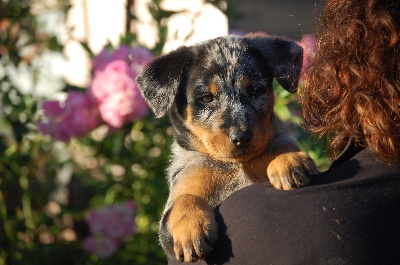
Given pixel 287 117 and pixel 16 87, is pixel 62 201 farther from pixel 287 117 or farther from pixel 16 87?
pixel 287 117

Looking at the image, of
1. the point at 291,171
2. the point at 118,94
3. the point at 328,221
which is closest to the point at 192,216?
the point at 291,171

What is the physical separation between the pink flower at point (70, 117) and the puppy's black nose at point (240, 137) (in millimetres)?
1815

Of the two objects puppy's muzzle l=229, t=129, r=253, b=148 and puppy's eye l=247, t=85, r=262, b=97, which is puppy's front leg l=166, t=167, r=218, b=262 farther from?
puppy's eye l=247, t=85, r=262, b=97

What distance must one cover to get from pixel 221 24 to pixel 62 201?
194 centimetres

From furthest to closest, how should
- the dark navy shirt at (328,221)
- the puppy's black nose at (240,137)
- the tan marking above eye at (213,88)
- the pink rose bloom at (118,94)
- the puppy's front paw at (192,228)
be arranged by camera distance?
the pink rose bloom at (118,94), the tan marking above eye at (213,88), the puppy's black nose at (240,137), the puppy's front paw at (192,228), the dark navy shirt at (328,221)

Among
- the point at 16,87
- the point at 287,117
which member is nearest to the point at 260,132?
the point at 287,117

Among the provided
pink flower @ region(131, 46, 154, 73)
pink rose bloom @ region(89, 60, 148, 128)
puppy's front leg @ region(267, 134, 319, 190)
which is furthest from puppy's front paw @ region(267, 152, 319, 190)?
pink flower @ region(131, 46, 154, 73)

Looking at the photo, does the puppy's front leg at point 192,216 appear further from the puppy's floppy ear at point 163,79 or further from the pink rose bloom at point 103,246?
the pink rose bloom at point 103,246

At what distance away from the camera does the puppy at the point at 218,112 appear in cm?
269

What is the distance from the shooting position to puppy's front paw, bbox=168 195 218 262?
221cm

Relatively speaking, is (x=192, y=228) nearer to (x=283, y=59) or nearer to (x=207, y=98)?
(x=207, y=98)

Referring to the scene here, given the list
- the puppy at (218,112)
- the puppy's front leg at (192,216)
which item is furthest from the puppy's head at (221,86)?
the puppy's front leg at (192,216)

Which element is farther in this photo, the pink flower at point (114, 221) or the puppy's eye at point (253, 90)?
the pink flower at point (114, 221)

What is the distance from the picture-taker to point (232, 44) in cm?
302
